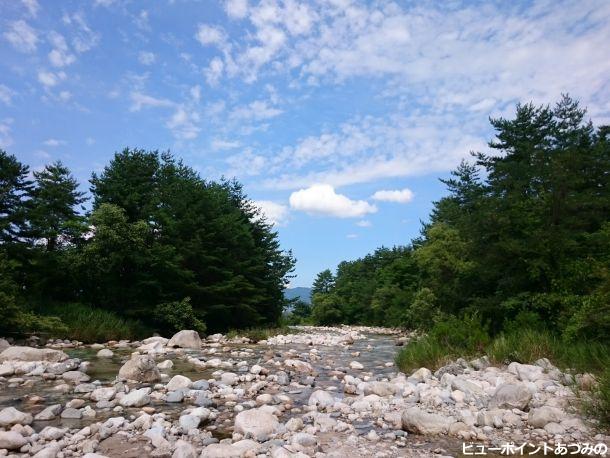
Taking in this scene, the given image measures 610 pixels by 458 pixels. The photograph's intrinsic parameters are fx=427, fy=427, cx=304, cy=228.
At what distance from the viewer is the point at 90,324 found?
57.4 ft

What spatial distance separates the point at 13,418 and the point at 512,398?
297 inches

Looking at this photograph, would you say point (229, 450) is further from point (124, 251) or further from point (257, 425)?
point (124, 251)

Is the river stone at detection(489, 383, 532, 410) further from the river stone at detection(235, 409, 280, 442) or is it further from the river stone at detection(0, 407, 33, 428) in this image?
the river stone at detection(0, 407, 33, 428)

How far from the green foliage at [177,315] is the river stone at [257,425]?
602 inches

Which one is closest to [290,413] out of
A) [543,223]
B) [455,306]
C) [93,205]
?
[543,223]

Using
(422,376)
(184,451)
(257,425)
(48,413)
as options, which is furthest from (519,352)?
(48,413)

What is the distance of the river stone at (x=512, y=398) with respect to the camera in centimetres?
682

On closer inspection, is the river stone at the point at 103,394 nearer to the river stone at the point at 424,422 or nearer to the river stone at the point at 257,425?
the river stone at the point at 257,425

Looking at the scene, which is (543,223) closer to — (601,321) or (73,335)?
(601,321)

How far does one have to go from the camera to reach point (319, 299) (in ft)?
177

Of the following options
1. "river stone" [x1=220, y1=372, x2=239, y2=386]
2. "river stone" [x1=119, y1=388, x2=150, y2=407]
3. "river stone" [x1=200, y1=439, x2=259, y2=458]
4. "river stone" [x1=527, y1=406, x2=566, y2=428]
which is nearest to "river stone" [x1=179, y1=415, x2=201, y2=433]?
"river stone" [x1=200, y1=439, x2=259, y2=458]

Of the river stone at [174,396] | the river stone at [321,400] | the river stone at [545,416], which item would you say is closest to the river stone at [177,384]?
the river stone at [174,396]

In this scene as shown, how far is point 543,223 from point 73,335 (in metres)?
17.4

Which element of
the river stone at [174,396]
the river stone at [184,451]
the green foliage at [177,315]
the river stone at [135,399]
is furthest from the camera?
the green foliage at [177,315]
